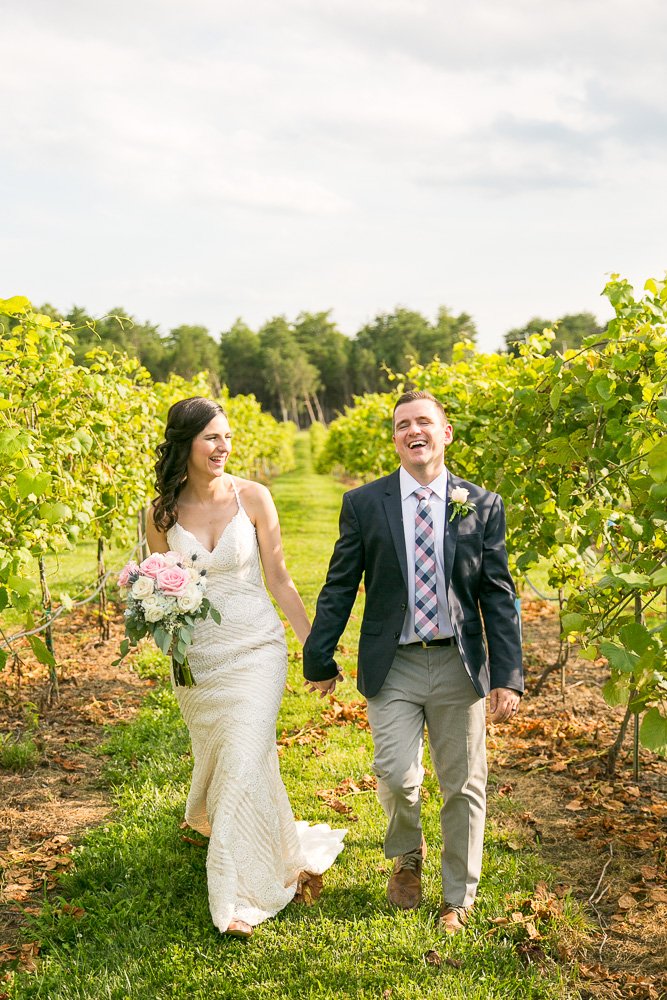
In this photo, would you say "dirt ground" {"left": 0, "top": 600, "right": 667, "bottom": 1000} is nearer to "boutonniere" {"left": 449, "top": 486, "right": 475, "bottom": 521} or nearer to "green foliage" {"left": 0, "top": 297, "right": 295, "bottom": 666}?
"green foliage" {"left": 0, "top": 297, "right": 295, "bottom": 666}

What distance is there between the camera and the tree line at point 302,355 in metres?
73.1

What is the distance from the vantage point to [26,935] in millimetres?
3469

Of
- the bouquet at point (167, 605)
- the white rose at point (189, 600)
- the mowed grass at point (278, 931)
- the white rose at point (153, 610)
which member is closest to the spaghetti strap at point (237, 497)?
the bouquet at point (167, 605)

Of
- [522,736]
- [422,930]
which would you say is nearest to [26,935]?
[422,930]

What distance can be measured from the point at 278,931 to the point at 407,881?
57 centimetres

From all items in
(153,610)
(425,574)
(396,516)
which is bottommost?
(153,610)

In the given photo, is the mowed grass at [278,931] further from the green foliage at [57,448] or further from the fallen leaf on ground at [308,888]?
the green foliage at [57,448]

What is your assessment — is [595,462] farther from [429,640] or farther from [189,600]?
[189,600]

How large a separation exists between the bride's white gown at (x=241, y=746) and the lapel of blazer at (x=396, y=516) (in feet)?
2.70

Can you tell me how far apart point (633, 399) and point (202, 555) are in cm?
224

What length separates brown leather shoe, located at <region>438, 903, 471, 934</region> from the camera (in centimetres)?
321

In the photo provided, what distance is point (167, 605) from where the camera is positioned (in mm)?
3400

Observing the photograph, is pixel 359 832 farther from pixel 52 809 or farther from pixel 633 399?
pixel 633 399

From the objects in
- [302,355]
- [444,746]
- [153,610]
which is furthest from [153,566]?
[302,355]
